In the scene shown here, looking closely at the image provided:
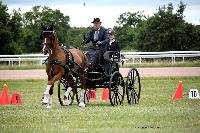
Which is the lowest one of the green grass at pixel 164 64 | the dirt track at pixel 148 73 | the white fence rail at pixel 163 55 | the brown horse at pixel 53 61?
the dirt track at pixel 148 73

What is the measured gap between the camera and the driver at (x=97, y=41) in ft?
65.0

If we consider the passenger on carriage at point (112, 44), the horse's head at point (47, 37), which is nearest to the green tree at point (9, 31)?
the passenger on carriage at point (112, 44)

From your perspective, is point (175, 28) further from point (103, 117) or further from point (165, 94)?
point (103, 117)

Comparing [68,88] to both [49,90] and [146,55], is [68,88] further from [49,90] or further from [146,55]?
[146,55]

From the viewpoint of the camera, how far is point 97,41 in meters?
20.0

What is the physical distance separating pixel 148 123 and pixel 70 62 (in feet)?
16.7

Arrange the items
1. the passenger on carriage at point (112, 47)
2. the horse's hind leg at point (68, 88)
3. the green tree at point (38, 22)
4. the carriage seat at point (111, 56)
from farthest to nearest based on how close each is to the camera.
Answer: the green tree at point (38, 22)
the passenger on carriage at point (112, 47)
the carriage seat at point (111, 56)
the horse's hind leg at point (68, 88)

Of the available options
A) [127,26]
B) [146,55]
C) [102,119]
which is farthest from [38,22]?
[102,119]

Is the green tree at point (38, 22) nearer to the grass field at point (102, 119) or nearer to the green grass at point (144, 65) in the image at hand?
the green grass at point (144, 65)

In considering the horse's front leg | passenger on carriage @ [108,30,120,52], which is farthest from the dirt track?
the horse's front leg

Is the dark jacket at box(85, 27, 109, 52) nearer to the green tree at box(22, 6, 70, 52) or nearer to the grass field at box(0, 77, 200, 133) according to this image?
the grass field at box(0, 77, 200, 133)

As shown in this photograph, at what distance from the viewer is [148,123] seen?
1445cm

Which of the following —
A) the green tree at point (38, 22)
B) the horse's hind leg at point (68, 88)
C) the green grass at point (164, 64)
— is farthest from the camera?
the green tree at point (38, 22)

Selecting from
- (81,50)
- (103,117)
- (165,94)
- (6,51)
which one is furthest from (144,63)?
(103,117)
